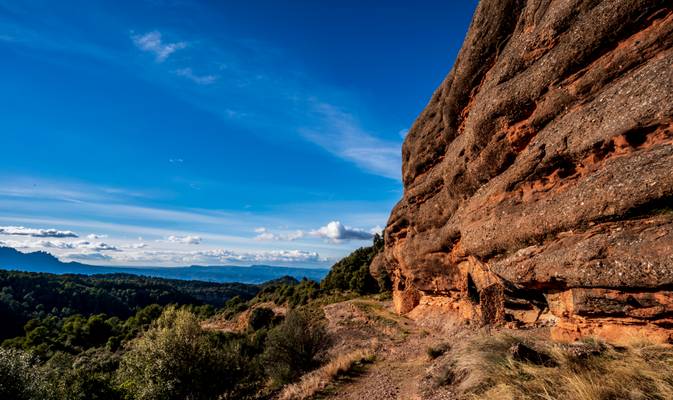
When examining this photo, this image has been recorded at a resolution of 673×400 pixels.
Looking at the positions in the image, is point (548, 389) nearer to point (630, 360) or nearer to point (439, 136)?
point (630, 360)

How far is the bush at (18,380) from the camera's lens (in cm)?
1280

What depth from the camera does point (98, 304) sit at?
350 feet

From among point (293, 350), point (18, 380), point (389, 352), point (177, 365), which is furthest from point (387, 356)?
point (18, 380)

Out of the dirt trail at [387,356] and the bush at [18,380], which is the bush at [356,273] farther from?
the bush at [18,380]

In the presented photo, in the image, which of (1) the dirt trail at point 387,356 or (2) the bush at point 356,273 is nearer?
(1) the dirt trail at point 387,356

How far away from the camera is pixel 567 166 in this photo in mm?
11500

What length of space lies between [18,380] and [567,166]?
2142 centimetres

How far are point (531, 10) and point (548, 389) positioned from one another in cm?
1457

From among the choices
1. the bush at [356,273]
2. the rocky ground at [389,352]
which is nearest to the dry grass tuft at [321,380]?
the rocky ground at [389,352]

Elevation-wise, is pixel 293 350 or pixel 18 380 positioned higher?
pixel 18 380

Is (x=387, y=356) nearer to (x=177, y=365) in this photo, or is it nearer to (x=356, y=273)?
(x=177, y=365)

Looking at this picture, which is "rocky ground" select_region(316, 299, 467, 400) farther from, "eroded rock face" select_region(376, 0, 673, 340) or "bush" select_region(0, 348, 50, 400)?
"bush" select_region(0, 348, 50, 400)

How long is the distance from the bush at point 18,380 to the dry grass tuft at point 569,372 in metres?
15.3

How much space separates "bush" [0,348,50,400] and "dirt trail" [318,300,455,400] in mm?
11242
